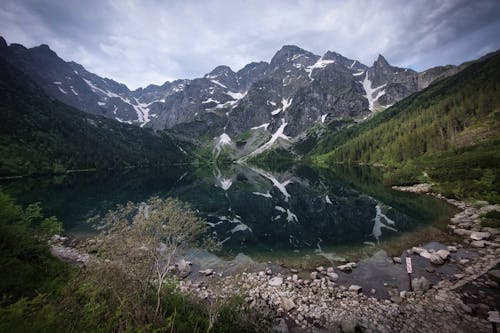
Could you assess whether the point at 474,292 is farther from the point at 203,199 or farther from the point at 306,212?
the point at 203,199

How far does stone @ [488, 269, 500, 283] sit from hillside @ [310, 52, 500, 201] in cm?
2207

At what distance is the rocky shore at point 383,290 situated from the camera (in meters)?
12.8

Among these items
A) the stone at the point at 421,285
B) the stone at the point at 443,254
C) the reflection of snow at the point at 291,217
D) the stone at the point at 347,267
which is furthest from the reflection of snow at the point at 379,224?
the reflection of snow at the point at 291,217

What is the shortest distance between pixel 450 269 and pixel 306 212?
26742 millimetres

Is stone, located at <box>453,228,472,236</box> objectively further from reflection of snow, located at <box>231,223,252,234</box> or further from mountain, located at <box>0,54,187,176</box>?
mountain, located at <box>0,54,187,176</box>

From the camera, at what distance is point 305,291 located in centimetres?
1686

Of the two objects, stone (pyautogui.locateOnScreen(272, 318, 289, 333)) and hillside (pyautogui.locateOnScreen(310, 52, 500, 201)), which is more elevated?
hillside (pyautogui.locateOnScreen(310, 52, 500, 201))

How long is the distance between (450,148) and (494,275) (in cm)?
8868

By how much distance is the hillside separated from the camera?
4047 centimetres

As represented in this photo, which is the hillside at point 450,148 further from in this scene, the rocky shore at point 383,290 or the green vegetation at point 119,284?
the green vegetation at point 119,284

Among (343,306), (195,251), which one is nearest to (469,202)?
(343,306)

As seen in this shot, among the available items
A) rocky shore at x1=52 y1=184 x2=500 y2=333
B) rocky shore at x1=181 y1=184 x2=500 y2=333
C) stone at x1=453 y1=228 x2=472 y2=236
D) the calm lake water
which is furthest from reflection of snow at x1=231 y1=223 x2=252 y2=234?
stone at x1=453 y1=228 x2=472 y2=236

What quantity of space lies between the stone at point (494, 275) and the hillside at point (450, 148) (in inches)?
869

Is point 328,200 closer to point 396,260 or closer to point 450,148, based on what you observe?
point 396,260
